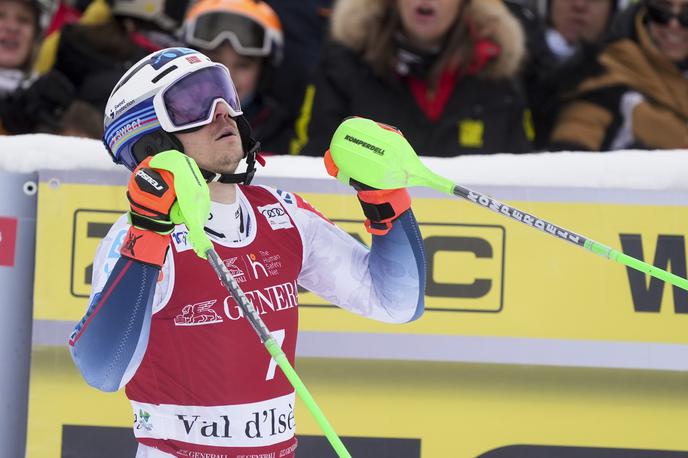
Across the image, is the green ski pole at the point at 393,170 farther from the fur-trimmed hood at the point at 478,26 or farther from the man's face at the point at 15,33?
the man's face at the point at 15,33

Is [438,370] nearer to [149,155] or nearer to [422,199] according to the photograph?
[422,199]

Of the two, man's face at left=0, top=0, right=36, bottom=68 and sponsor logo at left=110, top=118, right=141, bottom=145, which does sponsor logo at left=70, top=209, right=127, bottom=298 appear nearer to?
sponsor logo at left=110, top=118, right=141, bottom=145

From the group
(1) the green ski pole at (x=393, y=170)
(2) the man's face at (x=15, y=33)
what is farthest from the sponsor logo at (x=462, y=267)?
(2) the man's face at (x=15, y=33)

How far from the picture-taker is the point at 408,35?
4938 millimetres

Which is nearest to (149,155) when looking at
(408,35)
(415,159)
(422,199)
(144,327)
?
(144,327)

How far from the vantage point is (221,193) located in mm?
3176

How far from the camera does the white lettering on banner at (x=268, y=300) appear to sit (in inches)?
122

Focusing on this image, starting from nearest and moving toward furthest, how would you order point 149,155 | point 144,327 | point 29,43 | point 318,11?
point 144,327 < point 149,155 < point 29,43 < point 318,11

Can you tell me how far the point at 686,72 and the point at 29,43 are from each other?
9.24 ft

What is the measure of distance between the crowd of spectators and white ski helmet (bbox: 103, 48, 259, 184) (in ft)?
5.75

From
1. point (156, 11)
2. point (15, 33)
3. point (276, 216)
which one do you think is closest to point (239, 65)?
point (156, 11)

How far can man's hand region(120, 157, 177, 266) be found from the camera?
2680 millimetres

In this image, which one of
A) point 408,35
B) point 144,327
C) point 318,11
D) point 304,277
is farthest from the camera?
point 318,11

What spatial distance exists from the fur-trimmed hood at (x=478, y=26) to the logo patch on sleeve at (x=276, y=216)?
180cm
